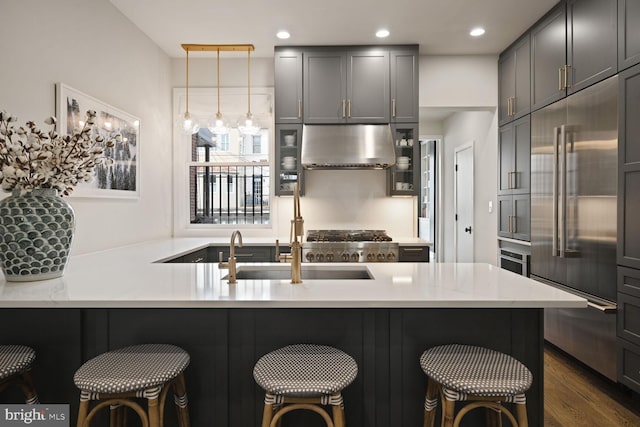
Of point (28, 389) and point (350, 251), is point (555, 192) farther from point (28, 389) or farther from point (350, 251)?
point (28, 389)

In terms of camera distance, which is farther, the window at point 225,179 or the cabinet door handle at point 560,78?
the window at point 225,179

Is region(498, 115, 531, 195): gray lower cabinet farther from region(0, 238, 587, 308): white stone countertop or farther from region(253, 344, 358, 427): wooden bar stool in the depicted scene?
region(253, 344, 358, 427): wooden bar stool

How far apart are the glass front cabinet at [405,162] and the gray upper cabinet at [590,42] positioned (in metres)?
1.43

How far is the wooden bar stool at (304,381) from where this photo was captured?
1.41 metres

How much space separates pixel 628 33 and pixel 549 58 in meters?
0.91

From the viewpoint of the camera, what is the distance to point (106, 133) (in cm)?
322

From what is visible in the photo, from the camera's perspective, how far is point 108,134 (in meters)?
3.25

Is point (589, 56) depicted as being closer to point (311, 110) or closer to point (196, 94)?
point (311, 110)

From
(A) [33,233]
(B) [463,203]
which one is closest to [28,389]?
(A) [33,233]

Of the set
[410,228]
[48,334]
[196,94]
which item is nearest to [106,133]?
[196,94]

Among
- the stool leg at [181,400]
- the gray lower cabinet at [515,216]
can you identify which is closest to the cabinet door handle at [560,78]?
the gray lower cabinet at [515,216]

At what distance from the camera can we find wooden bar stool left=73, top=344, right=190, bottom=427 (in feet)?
4.69

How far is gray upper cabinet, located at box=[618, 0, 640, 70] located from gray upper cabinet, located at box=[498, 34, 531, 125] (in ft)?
3.77

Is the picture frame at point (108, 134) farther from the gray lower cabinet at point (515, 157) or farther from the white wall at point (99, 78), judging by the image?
the gray lower cabinet at point (515, 157)
